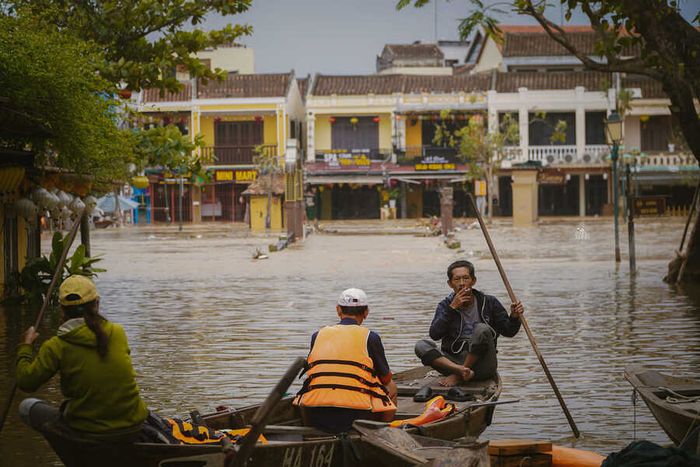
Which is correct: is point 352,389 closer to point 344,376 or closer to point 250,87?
point 344,376

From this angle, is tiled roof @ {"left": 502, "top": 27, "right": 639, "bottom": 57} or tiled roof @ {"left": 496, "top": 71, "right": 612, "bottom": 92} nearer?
tiled roof @ {"left": 496, "top": 71, "right": 612, "bottom": 92}

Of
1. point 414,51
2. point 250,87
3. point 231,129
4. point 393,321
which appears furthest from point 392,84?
point 393,321

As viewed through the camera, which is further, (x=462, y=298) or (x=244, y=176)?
(x=244, y=176)

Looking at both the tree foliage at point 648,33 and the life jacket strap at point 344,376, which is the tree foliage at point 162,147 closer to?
the tree foliage at point 648,33

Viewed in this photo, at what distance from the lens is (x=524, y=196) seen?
181 ft

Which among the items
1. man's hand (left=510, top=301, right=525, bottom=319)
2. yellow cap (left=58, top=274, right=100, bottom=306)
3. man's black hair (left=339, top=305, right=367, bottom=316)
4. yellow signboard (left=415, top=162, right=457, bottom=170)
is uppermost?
yellow signboard (left=415, top=162, right=457, bottom=170)

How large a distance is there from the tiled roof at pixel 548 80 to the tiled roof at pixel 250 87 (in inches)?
462

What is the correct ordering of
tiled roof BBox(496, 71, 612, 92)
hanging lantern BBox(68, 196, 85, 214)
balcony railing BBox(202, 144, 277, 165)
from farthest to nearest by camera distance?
balcony railing BBox(202, 144, 277, 165), tiled roof BBox(496, 71, 612, 92), hanging lantern BBox(68, 196, 85, 214)

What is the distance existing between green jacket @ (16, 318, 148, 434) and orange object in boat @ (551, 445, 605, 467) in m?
2.88

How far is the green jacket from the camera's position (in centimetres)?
688

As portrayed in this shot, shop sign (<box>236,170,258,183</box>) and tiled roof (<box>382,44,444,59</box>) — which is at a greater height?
tiled roof (<box>382,44,444,59</box>)

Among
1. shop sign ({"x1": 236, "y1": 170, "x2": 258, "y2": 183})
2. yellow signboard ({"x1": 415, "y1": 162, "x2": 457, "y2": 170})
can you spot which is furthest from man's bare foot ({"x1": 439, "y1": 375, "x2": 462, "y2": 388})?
shop sign ({"x1": 236, "y1": 170, "x2": 258, "y2": 183})

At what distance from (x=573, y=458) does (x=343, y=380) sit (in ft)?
5.49

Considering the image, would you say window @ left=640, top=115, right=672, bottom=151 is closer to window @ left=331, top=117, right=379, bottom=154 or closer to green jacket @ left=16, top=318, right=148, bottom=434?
window @ left=331, top=117, right=379, bottom=154
